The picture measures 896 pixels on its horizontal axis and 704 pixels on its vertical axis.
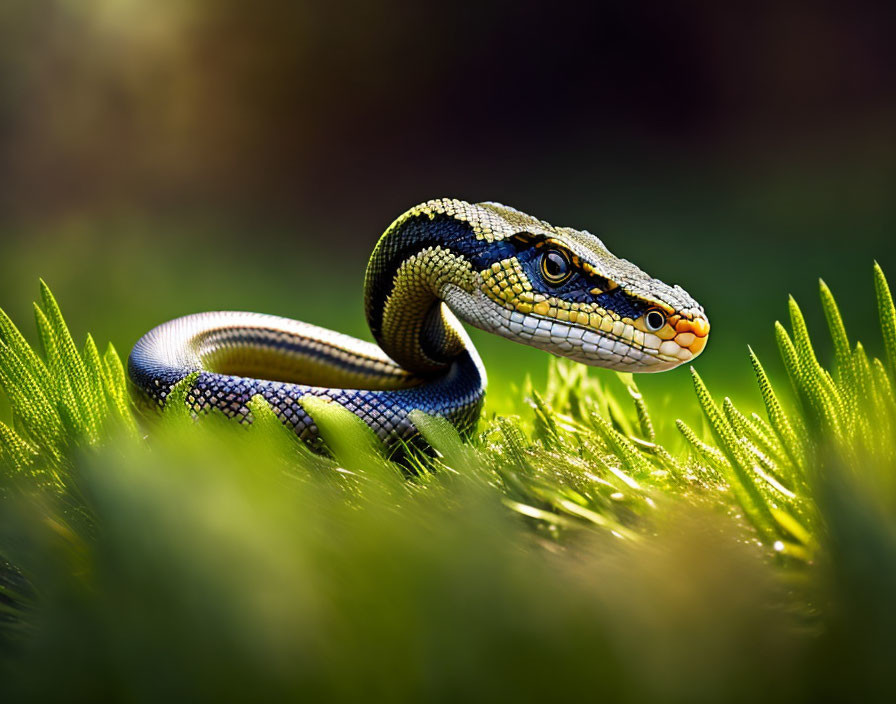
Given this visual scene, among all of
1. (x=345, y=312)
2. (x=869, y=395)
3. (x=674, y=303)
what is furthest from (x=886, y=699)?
(x=345, y=312)

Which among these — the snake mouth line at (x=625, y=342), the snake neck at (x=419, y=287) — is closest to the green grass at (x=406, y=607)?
the snake mouth line at (x=625, y=342)

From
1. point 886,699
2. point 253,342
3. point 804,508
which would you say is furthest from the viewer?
point 253,342

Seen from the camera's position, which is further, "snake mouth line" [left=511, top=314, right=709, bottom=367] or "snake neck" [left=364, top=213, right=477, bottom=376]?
"snake neck" [left=364, top=213, right=477, bottom=376]

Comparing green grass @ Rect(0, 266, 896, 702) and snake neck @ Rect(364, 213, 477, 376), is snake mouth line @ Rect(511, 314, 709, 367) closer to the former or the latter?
snake neck @ Rect(364, 213, 477, 376)

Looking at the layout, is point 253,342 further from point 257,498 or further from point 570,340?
point 257,498

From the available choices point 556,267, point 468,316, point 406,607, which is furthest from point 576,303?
point 406,607

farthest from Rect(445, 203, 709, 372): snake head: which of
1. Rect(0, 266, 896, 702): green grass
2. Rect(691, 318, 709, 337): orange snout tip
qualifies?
Rect(0, 266, 896, 702): green grass

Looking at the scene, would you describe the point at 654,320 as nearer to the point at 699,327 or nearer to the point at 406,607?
the point at 699,327
